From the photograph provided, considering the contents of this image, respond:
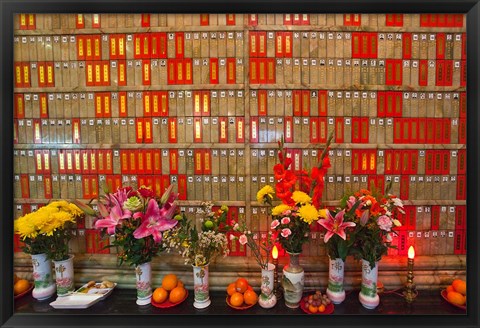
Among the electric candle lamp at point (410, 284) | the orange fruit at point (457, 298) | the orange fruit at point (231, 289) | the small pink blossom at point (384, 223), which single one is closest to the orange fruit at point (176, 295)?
the orange fruit at point (231, 289)

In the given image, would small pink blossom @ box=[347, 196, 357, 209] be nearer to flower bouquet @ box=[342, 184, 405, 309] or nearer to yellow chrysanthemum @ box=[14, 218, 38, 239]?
flower bouquet @ box=[342, 184, 405, 309]

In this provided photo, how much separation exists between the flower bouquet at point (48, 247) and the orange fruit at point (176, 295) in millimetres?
653

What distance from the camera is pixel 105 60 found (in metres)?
1.78

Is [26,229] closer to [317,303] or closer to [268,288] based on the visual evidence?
[268,288]

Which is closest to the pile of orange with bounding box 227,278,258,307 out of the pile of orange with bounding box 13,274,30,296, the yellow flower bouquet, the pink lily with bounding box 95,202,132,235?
the pink lily with bounding box 95,202,132,235

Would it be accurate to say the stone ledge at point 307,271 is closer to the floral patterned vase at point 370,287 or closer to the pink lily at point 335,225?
the floral patterned vase at point 370,287

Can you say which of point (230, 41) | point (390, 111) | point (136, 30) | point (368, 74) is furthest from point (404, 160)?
point (136, 30)

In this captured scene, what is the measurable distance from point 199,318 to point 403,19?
2.21 meters

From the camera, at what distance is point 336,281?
1587 millimetres

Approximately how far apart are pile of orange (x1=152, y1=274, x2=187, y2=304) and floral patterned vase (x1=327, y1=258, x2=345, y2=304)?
2.92 feet

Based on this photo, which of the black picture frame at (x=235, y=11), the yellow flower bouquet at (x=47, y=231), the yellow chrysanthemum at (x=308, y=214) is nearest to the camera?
the black picture frame at (x=235, y=11)

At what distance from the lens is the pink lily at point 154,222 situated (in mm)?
1473

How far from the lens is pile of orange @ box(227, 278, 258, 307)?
5.06ft

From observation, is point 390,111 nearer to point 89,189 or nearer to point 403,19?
point 403,19
